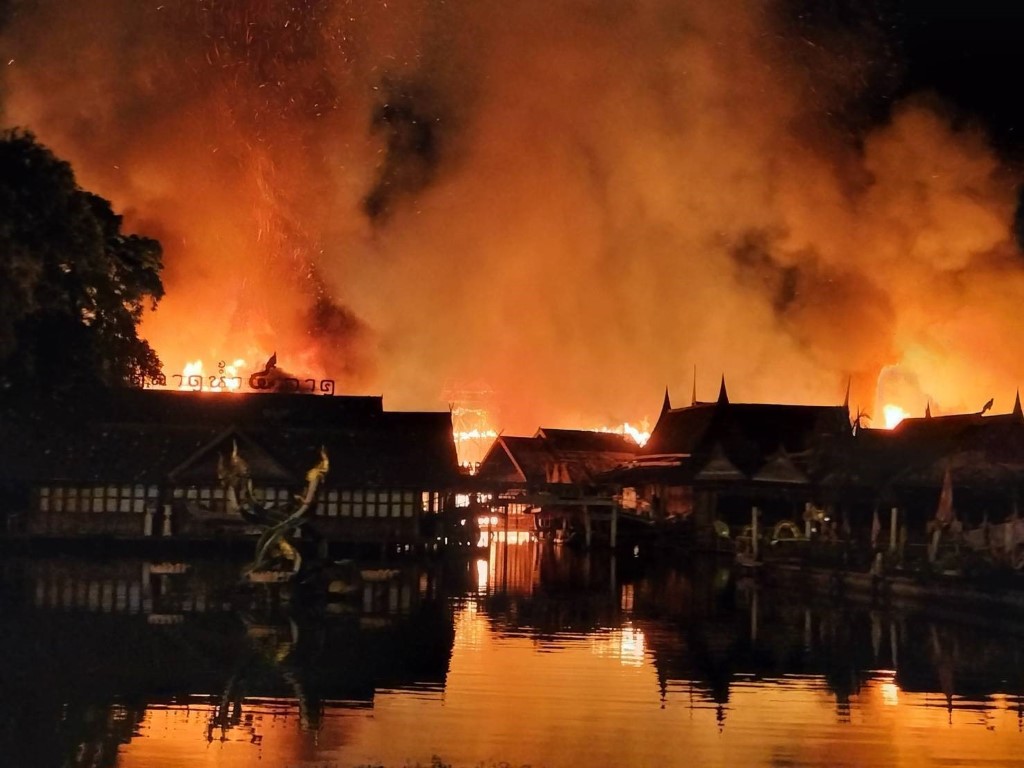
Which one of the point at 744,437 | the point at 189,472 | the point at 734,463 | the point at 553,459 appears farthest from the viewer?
the point at 553,459

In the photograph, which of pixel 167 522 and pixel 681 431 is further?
pixel 681 431

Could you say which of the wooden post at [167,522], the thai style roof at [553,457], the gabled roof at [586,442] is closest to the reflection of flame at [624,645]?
the wooden post at [167,522]

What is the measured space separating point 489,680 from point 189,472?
32.8 metres

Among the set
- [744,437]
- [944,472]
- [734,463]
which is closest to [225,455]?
[734,463]

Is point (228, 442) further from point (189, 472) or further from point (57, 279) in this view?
point (57, 279)

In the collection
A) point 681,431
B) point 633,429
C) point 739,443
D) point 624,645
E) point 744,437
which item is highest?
point 633,429

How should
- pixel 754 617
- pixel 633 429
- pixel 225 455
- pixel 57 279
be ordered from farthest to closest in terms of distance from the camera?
pixel 633 429
pixel 225 455
pixel 57 279
pixel 754 617

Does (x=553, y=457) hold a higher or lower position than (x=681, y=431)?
lower

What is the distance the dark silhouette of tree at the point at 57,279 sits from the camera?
155ft

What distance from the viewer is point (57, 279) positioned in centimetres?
5284

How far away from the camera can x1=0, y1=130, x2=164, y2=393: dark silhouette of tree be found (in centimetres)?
4722

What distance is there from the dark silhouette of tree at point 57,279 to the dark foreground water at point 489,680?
38.6 ft

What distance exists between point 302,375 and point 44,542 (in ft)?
195

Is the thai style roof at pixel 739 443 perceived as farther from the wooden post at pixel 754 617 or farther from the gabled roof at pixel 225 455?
the wooden post at pixel 754 617
